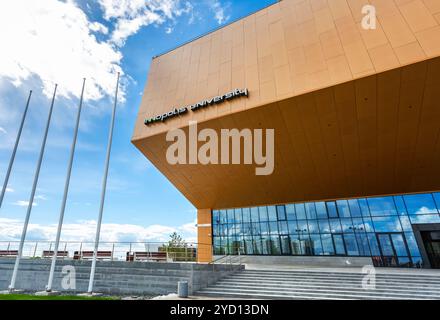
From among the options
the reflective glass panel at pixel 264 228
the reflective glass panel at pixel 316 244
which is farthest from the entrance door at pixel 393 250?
the reflective glass panel at pixel 264 228

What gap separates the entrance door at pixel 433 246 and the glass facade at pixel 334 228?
2.32ft

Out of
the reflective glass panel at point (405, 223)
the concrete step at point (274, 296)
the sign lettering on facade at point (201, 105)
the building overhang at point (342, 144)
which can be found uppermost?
the sign lettering on facade at point (201, 105)

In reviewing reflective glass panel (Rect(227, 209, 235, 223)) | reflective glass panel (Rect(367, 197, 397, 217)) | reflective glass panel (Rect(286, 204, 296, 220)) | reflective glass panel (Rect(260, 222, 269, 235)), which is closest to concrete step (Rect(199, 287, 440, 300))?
reflective glass panel (Rect(367, 197, 397, 217))

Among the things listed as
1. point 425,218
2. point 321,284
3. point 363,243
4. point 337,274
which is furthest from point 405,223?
point 321,284

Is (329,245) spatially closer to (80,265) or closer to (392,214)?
(392,214)

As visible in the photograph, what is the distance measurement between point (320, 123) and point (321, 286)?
7724 millimetres

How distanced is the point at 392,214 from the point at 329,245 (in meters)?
5.32

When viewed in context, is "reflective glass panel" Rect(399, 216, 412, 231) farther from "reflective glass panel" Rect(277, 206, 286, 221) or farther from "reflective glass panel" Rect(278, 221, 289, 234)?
"reflective glass panel" Rect(277, 206, 286, 221)

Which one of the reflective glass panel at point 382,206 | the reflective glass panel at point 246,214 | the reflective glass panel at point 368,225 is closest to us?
the reflective glass panel at point 382,206

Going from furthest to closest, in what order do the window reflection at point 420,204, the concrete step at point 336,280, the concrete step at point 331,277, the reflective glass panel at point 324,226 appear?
the reflective glass panel at point 324,226 < the window reflection at point 420,204 < the concrete step at point 331,277 < the concrete step at point 336,280

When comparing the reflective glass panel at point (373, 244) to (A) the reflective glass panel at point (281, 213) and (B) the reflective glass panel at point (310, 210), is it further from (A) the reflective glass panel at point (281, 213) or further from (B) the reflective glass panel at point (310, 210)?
(A) the reflective glass panel at point (281, 213)

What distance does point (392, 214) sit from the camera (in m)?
18.8

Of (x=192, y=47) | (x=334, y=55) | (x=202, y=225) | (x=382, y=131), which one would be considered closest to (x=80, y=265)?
(x=202, y=225)

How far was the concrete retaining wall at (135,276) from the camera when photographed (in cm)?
1115
